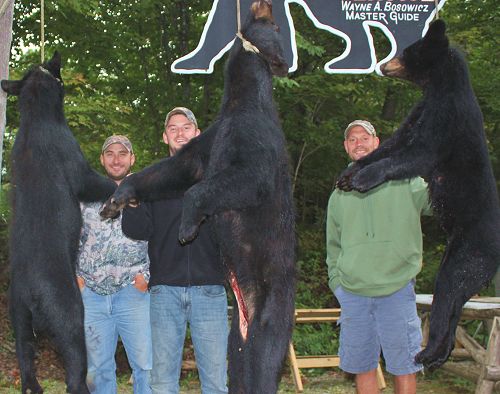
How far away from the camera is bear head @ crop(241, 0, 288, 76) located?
3570mm

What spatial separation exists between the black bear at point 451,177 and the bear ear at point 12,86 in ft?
7.08

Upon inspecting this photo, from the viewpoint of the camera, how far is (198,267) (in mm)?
4715

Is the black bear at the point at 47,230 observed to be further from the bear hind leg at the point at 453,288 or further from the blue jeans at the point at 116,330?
the bear hind leg at the point at 453,288

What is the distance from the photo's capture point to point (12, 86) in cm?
435

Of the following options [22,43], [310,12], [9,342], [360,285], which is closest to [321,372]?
[9,342]

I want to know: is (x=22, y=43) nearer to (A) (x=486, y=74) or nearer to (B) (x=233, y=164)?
(A) (x=486, y=74)

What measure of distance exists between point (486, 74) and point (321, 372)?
5.30m

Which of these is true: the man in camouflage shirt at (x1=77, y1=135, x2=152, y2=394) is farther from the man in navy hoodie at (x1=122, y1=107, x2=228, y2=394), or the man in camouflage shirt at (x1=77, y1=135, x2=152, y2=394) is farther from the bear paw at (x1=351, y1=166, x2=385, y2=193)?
the bear paw at (x1=351, y1=166, x2=385, y2=193)

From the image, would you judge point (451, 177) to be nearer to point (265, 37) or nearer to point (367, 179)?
point (367, 179)

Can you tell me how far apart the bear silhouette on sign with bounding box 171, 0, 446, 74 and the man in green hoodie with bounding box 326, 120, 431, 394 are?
56 cm

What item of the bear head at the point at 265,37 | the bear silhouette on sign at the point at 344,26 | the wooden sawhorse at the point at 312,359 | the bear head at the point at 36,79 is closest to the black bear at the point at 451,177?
the bear head at the point at 265,37

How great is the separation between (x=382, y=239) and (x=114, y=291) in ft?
6.45

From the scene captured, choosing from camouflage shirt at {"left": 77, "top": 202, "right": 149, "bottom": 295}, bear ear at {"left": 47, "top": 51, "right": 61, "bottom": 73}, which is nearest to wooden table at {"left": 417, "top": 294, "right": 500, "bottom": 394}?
camouflage shirt at {"left": 77, "top": 202, "right": 149, "bottom": 295}

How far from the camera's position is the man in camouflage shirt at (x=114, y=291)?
5.02 metres
